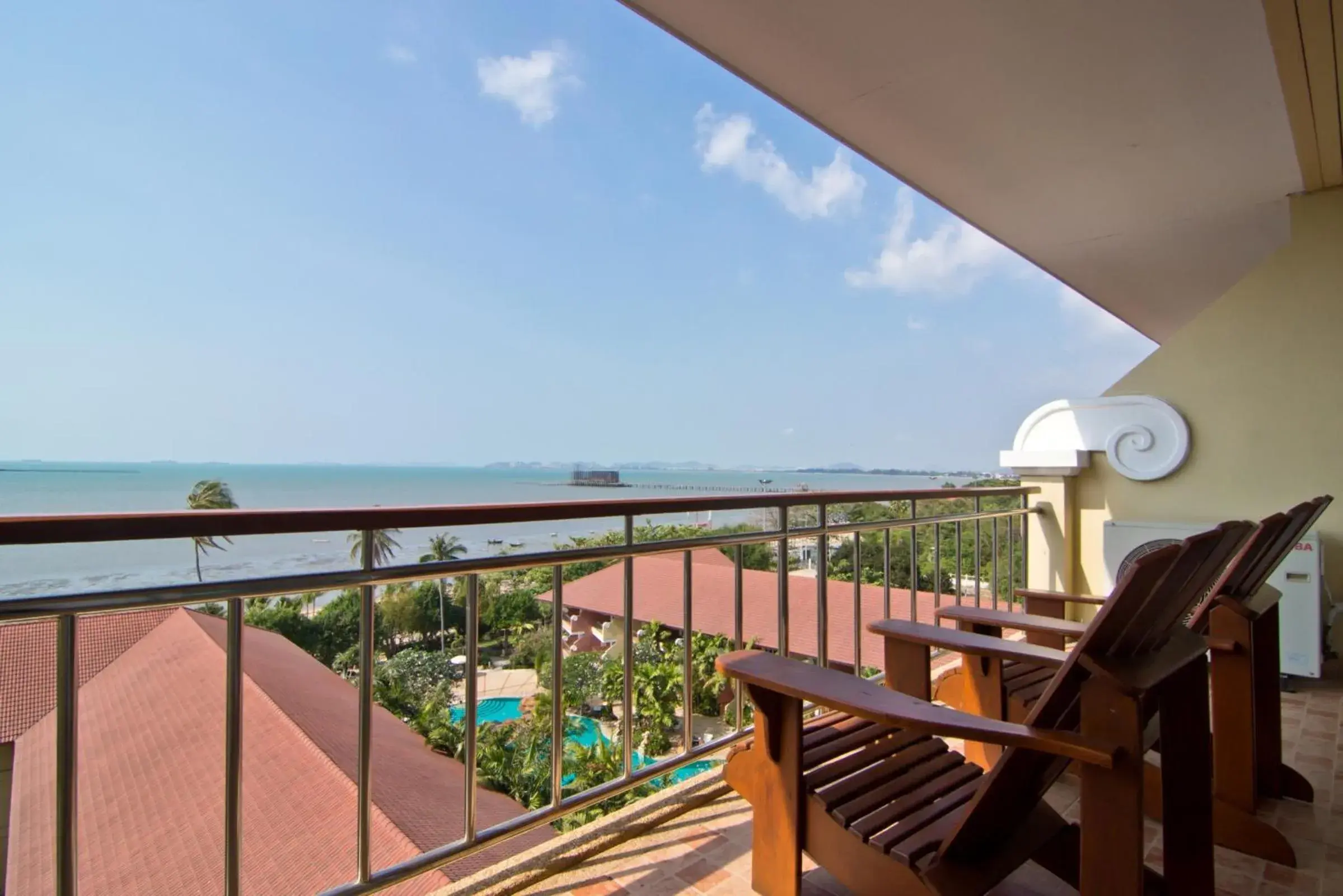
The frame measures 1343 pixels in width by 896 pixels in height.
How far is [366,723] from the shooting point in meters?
1.49

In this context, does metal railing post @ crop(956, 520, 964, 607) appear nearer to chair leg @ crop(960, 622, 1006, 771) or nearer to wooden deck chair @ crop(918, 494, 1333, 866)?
wooden deck chair @ crop(918, 494, 1333, 866)

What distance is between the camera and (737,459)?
49000mm

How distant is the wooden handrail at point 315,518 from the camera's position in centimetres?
105

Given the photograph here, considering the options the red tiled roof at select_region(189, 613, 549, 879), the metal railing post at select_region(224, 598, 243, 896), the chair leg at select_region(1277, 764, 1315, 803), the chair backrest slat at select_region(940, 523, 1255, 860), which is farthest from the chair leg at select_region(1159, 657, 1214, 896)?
the metal railing post at select_region(224, 598, 243, 896)

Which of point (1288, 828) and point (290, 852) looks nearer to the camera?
point (1288, 828)

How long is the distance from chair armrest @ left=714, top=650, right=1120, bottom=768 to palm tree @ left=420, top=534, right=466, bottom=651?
68 cm

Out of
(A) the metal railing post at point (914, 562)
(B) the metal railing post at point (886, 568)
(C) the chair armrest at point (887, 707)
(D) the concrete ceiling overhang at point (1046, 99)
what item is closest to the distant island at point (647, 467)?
(D) the concrete ceiling overhang at point (1046, 99)

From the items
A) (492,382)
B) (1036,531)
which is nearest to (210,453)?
(492,382)

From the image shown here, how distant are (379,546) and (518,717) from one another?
6481 millimetres

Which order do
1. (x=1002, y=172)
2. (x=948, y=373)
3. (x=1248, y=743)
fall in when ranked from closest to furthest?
(x=1248, y=743) → (x=1002, y=172) → (x=948, y=373)

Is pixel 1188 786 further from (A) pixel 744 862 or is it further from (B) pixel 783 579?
(B) pixel 783 579

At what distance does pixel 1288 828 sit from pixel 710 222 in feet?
151

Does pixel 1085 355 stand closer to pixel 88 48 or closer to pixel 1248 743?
pixel 1248 743

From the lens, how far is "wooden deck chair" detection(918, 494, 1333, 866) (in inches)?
75.8
